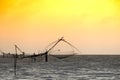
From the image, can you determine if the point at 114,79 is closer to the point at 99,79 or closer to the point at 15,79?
the point at 99,79

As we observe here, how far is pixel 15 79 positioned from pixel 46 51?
66.7 m

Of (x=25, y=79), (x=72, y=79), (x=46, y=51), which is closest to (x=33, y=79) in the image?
(x=25, y=79)

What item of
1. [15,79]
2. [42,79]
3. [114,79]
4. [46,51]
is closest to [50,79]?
[42,79]

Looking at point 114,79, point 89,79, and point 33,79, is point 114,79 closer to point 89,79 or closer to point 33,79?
point 89,79

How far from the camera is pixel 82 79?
86375mm

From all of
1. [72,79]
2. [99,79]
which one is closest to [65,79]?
[72,79]

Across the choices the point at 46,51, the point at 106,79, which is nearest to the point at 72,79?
the point at 106,79

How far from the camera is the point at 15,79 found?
83.2 m

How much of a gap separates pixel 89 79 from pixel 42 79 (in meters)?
9.53

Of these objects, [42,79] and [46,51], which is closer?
[42,79]

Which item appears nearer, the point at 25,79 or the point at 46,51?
the point at 25,79

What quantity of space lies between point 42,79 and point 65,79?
4.73 metres

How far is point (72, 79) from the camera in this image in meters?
85.4

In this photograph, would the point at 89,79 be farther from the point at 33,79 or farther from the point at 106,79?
the point at 33,79
